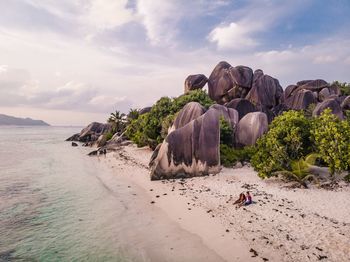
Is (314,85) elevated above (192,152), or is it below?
above

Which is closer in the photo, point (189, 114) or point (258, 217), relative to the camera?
point (258, 217)

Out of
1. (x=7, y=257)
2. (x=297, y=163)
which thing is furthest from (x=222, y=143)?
(x=7, y=257)

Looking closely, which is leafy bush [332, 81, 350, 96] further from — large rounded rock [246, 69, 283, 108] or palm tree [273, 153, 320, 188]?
palm tree [273, 153, 320, 188]

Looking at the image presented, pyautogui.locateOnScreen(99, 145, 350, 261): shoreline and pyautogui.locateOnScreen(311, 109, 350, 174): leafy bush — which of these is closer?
pyautogui.locateOnScreen(99, 145, 350, 261): shoreline

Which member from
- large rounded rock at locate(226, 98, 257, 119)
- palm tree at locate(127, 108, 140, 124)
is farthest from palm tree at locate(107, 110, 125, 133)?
large rounded rock at locate(226, 98, 257, 119)

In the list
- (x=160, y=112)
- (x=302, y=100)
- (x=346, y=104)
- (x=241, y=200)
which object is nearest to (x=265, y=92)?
(x=302, y=100)

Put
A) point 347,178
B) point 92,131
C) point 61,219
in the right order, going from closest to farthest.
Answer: point 61,219 → point 347,178 → point 92,131

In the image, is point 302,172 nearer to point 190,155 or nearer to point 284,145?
point 284,145

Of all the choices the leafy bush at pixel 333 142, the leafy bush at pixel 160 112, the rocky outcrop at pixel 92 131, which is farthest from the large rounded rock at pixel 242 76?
the rocky outcrop at pixel 92 131
